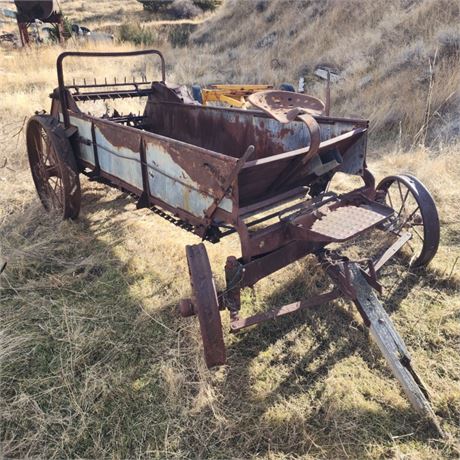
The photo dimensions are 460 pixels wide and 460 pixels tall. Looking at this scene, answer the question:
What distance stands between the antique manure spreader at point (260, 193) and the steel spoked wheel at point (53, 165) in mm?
16

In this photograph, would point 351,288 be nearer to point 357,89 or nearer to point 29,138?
point 29,138

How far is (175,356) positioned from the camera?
2816mm

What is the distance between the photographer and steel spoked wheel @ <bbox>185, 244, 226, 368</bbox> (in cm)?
227

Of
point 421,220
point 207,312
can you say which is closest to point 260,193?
point 207,312

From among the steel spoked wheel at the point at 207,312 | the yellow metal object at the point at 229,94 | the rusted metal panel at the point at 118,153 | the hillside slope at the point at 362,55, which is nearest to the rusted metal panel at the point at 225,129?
the rusted metal panel at the point at 118,153

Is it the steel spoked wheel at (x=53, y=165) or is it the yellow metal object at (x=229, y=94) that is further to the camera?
the yellow metal object at (x=229, y=94)

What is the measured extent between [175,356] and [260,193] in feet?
4.22

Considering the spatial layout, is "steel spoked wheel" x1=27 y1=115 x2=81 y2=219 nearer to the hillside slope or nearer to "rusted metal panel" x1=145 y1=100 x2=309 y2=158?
"rusted metal panel" x1=145 y1=100 x2=309 y2=158

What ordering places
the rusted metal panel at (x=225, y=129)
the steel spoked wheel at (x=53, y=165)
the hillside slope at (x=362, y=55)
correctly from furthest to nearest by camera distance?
the hillside slope at (x=362, y=55) → the steel spoked wheel at (x=53, y=165) → the rusted metal panel at (x=225, y=129)

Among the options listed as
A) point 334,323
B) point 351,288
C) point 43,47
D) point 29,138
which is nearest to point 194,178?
point 351,288

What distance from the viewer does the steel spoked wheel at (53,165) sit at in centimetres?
395

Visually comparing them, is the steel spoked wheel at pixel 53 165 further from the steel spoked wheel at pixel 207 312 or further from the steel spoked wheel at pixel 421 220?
the steel spoked wheel at pixel 421 220

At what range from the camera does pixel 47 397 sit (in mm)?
2549

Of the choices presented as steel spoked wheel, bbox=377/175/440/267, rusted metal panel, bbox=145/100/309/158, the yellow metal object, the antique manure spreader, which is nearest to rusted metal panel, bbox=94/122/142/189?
the antique manure spreader
